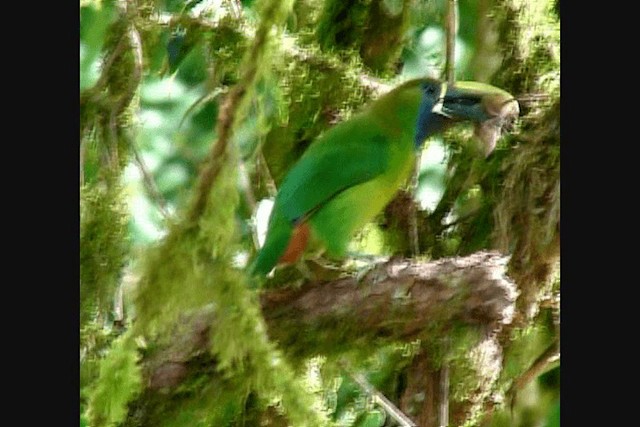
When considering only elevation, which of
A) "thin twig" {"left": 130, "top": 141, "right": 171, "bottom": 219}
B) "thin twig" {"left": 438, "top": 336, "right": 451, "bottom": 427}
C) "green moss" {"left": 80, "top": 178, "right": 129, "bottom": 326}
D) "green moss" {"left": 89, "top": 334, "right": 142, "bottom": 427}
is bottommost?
"thin twig" {"left": 438, "top": 336, "right": 451, "bottom": 427}

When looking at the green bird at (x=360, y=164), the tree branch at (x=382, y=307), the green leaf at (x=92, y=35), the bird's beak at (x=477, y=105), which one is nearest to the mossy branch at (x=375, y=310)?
the tree branch at (x=382, y=307)

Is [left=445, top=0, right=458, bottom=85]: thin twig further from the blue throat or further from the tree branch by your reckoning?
the tree branch

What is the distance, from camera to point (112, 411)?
159 inches

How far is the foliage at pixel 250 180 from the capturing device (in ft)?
13.1

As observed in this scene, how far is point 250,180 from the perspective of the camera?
13.1 feet

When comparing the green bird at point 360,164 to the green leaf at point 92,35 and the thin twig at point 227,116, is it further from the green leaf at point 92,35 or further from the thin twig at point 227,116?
the green leaf at point 92,35

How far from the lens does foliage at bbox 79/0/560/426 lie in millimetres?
4000

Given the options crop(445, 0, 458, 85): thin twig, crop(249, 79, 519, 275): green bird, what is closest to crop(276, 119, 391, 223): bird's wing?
crop(249, 79, 519, 275): green bird

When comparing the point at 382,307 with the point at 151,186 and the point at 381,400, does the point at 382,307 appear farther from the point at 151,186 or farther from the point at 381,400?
the point at 151,186

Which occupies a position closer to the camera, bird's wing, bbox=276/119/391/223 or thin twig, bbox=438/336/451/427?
bird's wing, bbox=276/119/391/223

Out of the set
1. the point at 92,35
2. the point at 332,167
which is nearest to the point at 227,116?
the point at 332,167

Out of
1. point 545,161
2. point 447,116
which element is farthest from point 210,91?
point 545,161

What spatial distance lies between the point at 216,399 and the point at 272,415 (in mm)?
144

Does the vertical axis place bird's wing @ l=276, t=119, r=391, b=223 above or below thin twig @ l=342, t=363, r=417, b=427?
above
